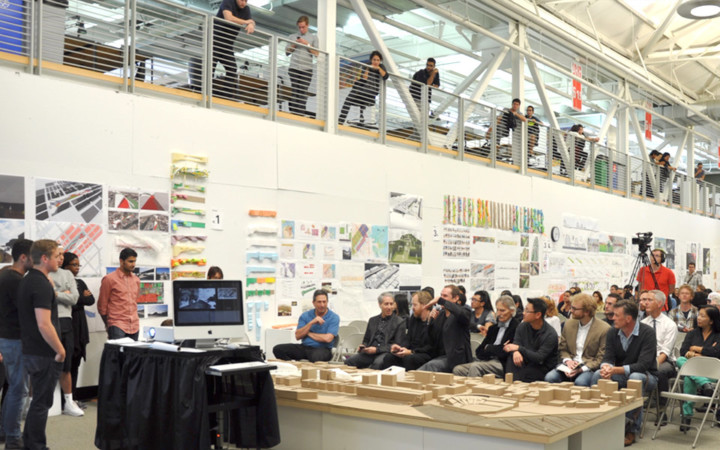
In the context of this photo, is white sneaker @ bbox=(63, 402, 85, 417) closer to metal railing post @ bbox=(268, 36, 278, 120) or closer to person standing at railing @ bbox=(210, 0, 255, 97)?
person standing at railing @ bbox=(210, 0, 255, 97)

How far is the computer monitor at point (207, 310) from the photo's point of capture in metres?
4.93

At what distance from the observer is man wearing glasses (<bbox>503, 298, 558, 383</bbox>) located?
6570 mm

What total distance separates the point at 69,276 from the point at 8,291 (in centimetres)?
148

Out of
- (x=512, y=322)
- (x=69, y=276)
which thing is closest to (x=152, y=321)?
(x=69, y=276)

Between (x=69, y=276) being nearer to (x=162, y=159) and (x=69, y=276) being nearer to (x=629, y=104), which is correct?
(x=162, y=159)

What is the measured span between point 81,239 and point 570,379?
4.58 meters

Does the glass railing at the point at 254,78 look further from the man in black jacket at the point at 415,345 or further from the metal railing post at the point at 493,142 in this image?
the man in black jacket at the point at 415,345

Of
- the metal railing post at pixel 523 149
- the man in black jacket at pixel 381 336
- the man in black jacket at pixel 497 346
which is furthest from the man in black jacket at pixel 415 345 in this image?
the metal railing post at pixel 523 149

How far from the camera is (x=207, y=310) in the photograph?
16.5 feet

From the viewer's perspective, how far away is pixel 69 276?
6562 mm

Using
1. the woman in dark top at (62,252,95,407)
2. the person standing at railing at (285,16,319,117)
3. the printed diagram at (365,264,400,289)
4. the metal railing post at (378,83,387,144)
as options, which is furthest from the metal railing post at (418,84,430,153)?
the woman in dark top at (62,252,95,407)

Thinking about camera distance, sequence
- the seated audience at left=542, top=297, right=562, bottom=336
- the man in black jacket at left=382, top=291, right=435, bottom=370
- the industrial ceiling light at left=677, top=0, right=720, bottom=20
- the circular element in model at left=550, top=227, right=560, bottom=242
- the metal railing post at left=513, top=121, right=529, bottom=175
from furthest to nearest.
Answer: the circular element in model at left=550, top=227, right=560, bottom=242, the metal railing post at left=513, top=121, right=529, bottom=175, the industrial ceiling light at left=677, top=0, right=720, bottom=20, the seated audience at left=542, top=297, right=562, bottom=336, the man in black jacket at left=382, top=291, right=435, bottom=370

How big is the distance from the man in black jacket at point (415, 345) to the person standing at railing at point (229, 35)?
10.7 ft

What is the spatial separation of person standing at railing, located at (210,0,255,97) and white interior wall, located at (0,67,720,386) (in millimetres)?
570
